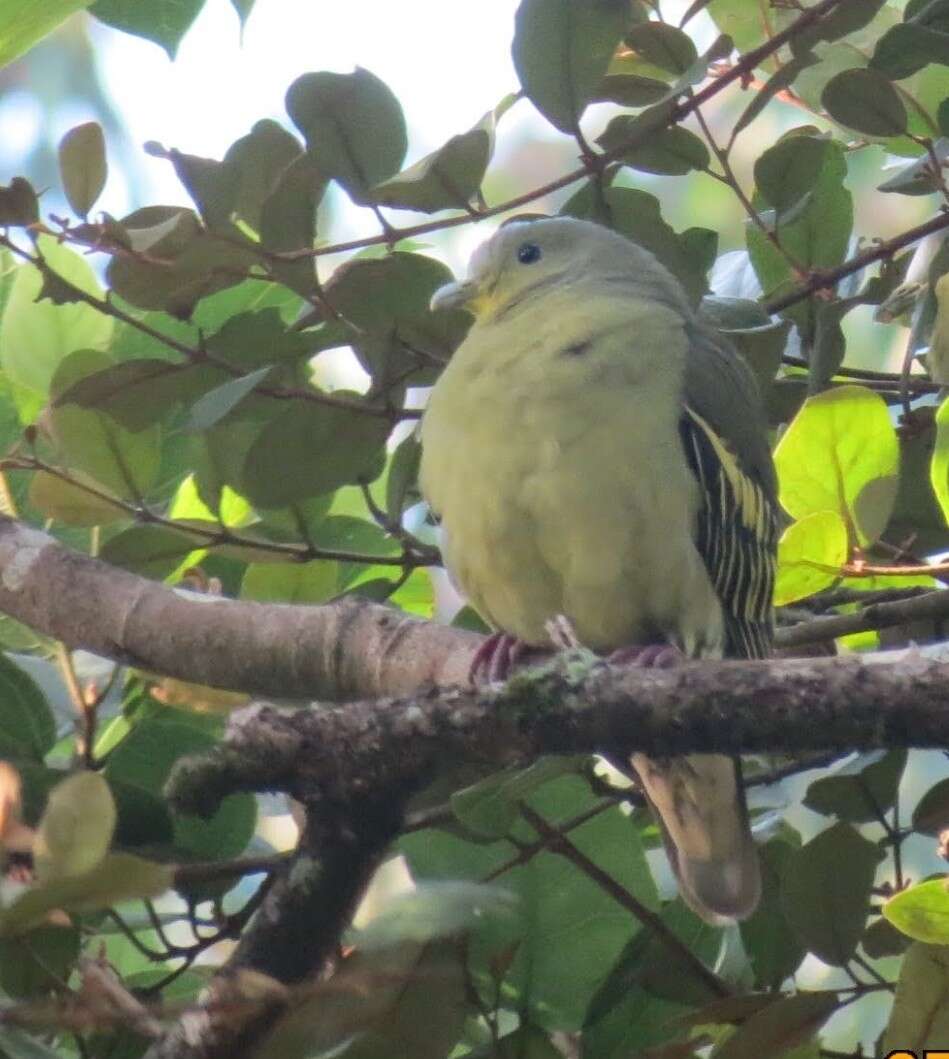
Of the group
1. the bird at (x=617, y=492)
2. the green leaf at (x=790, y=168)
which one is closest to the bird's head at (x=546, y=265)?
the bird at (x=617, y=492)

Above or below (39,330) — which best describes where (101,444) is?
below

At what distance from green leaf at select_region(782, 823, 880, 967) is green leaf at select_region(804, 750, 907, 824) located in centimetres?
14

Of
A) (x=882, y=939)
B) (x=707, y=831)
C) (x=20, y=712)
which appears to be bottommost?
(x=882, y=939)

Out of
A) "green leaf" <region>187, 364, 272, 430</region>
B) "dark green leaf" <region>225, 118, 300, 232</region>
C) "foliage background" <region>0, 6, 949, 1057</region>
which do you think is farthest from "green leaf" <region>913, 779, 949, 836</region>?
"dark green leaf" <region>225, 118, 300, 232</region>

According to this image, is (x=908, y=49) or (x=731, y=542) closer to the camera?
(x=908, y=49)

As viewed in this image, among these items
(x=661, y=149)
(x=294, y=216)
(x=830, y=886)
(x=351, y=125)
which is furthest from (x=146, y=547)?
(x=830, y=886)

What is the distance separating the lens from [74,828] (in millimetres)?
1014

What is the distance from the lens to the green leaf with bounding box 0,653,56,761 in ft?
5.97

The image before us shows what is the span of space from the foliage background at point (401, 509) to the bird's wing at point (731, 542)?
11 cm

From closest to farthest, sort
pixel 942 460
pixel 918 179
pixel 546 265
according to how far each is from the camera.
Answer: pixel 942 460, pixel 918 179, pixel 546 265

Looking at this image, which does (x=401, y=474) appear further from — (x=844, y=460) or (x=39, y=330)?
(x=844, y=460)

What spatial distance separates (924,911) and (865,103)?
3.37 feet

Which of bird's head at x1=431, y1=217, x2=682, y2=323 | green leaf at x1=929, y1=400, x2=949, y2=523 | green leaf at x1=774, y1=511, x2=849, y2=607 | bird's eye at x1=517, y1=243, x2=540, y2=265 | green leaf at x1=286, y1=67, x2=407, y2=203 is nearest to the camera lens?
green leaf at x1=929, y1=400, x2=949, y2=523

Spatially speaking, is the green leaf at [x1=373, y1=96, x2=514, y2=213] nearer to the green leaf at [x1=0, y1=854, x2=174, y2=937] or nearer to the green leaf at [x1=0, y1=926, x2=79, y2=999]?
the green leaf at [x1=0, y1=926, x2=79, y2=999]
